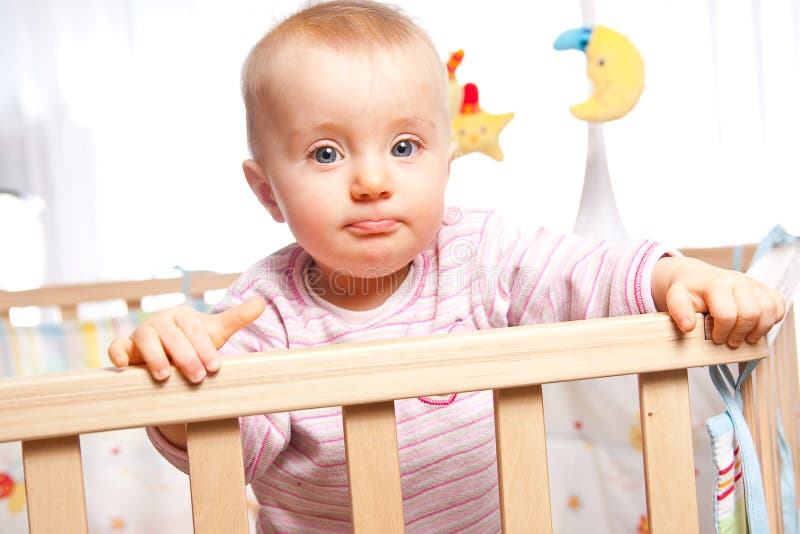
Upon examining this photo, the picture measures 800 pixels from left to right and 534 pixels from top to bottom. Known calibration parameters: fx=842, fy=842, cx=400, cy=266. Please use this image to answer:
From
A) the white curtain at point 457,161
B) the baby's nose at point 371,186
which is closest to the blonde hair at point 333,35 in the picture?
the baby's nose at point 371,186

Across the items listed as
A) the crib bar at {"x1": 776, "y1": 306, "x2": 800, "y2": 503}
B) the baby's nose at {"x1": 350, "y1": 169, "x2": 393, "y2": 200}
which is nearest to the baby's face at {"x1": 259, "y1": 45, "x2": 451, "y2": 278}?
the baby's nose at {"x1": 350, "y1": 169, "x2": 393, "y2": 200}

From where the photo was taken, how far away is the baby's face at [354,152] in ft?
2.47

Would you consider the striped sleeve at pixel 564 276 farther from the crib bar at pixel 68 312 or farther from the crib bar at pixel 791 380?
the crib bar at pixel 68 312

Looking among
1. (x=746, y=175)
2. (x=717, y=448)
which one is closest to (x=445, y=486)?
(x=717, y=448)

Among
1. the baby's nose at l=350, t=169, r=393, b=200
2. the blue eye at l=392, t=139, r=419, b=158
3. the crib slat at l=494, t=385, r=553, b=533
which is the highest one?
the blue eye at l=392, t=139, r=419, b=158

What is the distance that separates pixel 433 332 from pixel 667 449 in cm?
31

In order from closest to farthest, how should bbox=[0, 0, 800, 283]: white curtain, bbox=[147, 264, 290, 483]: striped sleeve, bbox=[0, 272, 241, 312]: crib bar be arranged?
bbox=[147, 264, 290, 483]: striped sleeve, bbox=[0, 272, 241, 312]: crib bar, bbox=[0, 0, 800, 283]: white curtain

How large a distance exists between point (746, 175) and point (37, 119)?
5.40 ft

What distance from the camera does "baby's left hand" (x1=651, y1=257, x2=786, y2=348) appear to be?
60cm

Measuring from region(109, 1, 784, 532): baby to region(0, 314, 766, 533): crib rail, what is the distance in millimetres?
50

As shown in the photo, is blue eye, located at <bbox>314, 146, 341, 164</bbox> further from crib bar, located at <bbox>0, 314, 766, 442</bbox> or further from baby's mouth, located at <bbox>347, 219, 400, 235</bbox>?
crib bar, located at <bbox>0, 314, 766, 442</bbox>

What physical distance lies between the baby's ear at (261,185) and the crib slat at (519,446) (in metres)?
0.35

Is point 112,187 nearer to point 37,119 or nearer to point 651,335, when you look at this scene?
point 37,119

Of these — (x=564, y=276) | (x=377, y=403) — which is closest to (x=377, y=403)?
(x=377, y=403)
